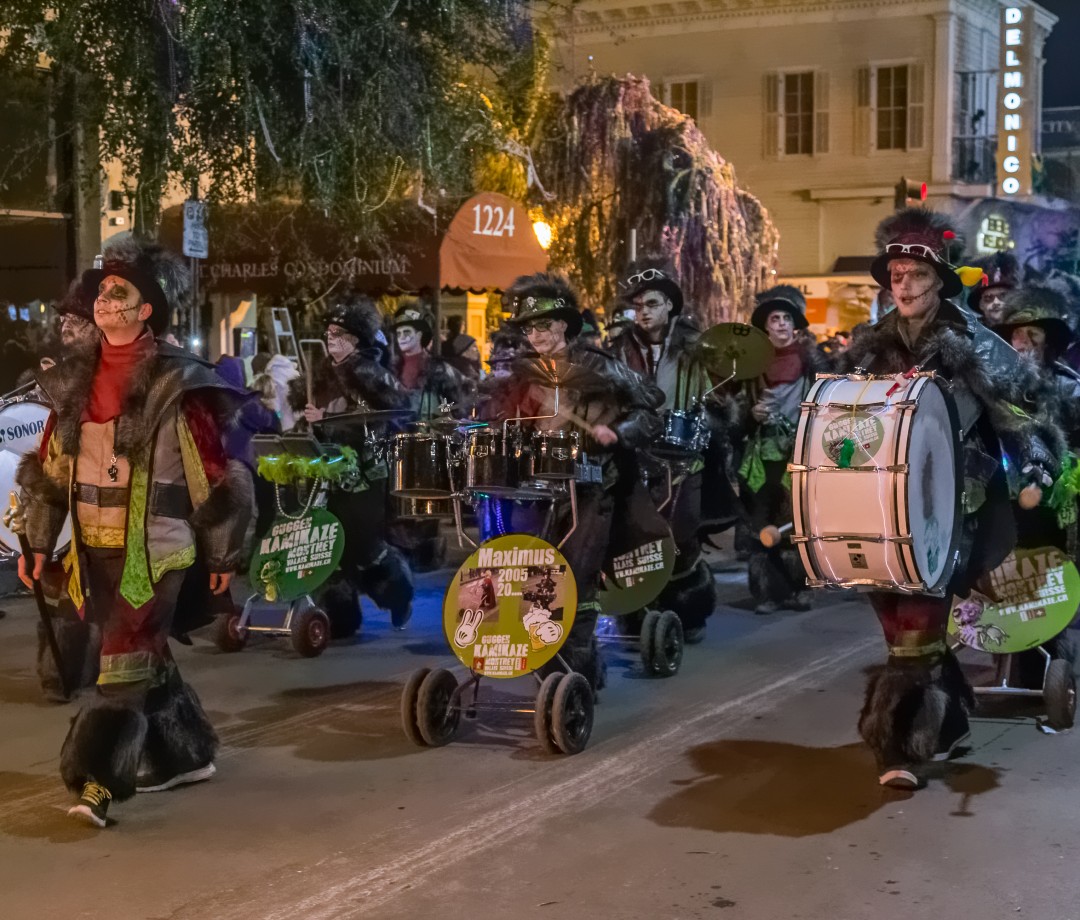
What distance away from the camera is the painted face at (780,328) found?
11109 millimetres

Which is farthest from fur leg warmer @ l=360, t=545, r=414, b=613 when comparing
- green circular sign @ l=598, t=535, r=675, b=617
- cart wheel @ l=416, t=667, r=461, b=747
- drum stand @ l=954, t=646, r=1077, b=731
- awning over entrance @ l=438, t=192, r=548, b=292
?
awning over entrance @ l=438, t=192, r=548, b=292

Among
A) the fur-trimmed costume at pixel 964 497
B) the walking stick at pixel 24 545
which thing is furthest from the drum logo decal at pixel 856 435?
the walking stick at pixel 24 545

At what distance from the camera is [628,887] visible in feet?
17.3

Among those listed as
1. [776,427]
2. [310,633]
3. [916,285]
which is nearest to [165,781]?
[310,633]

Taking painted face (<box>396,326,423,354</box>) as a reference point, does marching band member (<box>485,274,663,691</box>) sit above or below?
below

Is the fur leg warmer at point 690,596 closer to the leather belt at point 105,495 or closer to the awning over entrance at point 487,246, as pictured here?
the leather belt at point 105,495

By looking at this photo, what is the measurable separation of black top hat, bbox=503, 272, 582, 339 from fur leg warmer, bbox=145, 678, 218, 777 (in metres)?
2.33

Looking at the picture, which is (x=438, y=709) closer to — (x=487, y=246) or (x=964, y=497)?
(x=964, y=497)

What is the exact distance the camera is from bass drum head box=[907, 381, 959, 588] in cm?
593

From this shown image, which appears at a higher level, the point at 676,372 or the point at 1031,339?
the point at 1031,339

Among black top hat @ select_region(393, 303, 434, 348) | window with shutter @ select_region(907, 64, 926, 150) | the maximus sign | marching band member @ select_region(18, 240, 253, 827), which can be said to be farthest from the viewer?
window with shutter @ select_region(907, 64, 926, 150)

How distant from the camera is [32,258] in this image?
1565cm

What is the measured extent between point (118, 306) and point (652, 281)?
4008 millimetres

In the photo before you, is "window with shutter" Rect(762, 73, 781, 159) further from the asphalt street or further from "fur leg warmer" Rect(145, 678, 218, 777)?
"fur leg warmer" Rect(145, 678, 218, 777)
